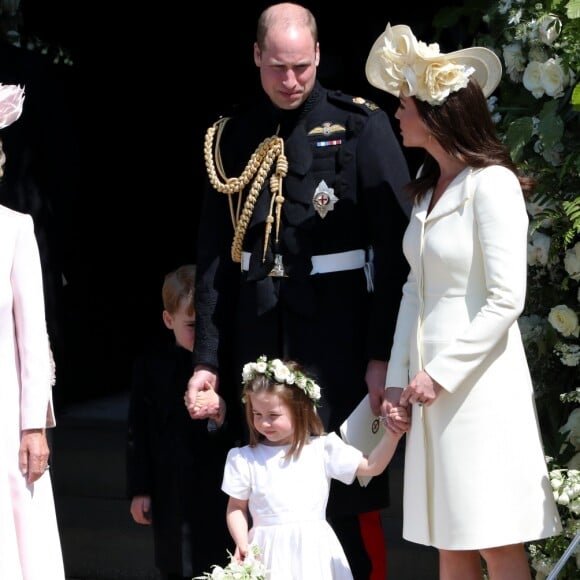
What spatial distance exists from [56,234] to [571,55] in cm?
188

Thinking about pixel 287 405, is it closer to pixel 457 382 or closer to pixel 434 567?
pixel 457 382

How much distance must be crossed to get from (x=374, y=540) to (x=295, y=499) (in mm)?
337

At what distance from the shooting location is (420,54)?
4141mm

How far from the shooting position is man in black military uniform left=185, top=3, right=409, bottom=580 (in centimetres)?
443

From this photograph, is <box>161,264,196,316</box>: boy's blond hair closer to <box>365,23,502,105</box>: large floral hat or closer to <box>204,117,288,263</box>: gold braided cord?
<box>204,117,288,263</box>: gold braided cord

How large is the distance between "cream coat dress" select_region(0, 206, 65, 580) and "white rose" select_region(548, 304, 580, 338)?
1411mm

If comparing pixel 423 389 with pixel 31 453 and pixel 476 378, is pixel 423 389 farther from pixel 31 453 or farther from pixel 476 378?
pixel 31 453

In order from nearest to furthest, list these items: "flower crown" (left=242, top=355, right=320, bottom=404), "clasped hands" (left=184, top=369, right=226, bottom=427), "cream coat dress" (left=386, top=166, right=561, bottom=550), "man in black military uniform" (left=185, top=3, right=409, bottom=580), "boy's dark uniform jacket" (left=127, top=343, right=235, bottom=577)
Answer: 1. "cream coat dress" (left=386, top=166, right=561, bottom=550)
2. "flower crown" (left=242, top=355, right=320, bottom=404)
3. "man in black military uniform" (left=185, top=3, right=409, bottom=580)
4. "clasped hands" (left=184, top=369, right=226, bottom=427)
5. "boy's dark uniform jacket" (left=127, top=343, right=235, bottom=577)

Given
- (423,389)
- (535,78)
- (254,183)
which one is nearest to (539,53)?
(535,78)

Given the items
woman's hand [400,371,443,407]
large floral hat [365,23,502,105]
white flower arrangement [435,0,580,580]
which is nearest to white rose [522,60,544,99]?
white flower arrangement [435,0,580,580]

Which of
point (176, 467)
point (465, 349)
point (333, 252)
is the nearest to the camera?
point (465, 349)

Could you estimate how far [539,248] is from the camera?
453 centimetres

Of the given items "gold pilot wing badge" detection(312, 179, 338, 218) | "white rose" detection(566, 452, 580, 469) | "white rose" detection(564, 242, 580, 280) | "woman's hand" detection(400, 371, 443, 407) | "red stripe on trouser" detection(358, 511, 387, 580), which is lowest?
"red stripe on trouser" detection(358, 511, 387, 580)

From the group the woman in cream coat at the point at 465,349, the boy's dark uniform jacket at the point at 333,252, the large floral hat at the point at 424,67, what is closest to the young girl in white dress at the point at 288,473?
the boy's dark uniform jacket at the point at 333,252
